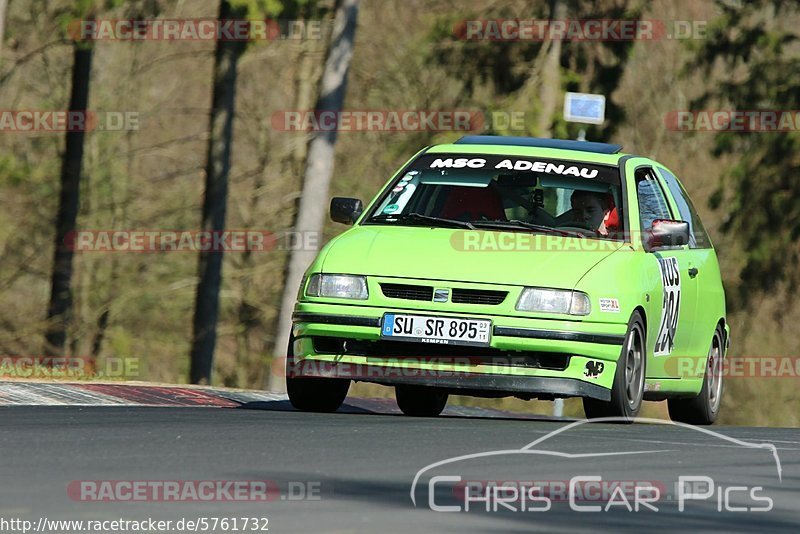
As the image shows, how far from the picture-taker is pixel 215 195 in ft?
91.8

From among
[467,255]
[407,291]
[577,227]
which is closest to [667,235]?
[577,227]

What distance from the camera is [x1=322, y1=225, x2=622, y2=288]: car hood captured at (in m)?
10.0

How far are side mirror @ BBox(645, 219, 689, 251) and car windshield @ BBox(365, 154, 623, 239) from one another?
22cm

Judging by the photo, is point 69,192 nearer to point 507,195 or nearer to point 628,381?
point 507,195

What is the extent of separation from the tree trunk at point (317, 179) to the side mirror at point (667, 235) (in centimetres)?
1167

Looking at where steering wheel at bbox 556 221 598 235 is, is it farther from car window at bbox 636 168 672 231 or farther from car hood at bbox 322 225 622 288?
car window at bbox 636 168 672 231

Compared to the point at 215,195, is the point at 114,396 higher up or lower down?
lower down

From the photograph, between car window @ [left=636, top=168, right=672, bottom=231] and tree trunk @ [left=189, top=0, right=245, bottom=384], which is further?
tree trunk @ [left=189, top=0, right=245, bottom=384]

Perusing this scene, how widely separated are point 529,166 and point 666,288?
3.88 feet

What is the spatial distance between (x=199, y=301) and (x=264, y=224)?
7086 millimetres

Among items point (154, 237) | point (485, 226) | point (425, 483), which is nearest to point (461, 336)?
point (485, 226)

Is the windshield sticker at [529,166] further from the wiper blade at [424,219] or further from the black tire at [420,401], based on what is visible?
the black tire at [420,401]

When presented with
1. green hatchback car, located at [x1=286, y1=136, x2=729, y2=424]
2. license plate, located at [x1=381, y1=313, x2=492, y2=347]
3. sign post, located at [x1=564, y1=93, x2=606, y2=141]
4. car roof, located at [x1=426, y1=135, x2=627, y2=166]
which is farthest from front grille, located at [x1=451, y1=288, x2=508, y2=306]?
sign post, located at [x1=564, y1=93, x2=606, y2=141]

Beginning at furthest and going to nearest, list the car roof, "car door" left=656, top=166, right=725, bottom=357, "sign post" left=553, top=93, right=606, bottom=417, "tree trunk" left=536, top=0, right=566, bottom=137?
"tree trunk" left=536, top=0, right=566, bottom=137
"sign post" left=553, top=93, right=606, bottom=417
"car door" left=656, top=166, right=725, bottom=357
the car roof
